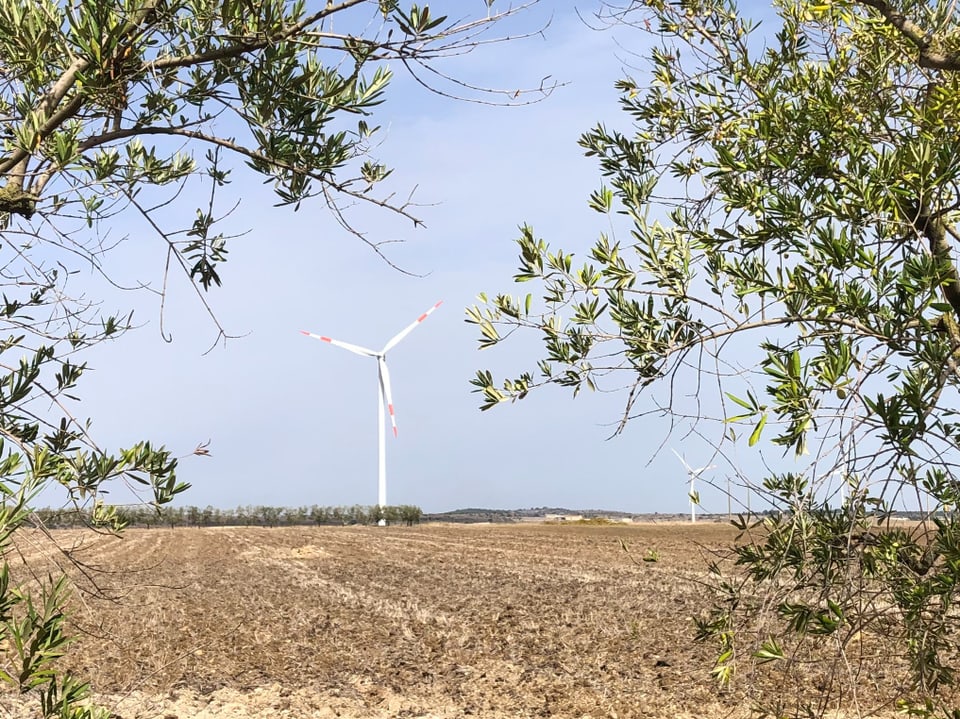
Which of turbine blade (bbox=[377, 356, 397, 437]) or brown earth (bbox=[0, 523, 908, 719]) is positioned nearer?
brown earth (bbox=[0, 523, 908, 719])

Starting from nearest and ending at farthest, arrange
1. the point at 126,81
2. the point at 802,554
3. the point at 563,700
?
the point at 126,81, the point at 802,554, the point at 563,700

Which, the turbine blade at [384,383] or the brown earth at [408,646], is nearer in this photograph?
the brown earth at [408,646]

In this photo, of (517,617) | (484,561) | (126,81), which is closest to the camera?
(126,81)

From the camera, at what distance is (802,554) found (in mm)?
3734

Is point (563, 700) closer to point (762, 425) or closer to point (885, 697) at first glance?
point (885, 697)

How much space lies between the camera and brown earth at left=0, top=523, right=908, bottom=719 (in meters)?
9.89

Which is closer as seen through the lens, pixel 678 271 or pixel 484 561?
pixel 678 271

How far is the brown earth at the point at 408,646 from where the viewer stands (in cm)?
989

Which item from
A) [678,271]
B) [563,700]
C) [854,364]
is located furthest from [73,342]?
[563,700]

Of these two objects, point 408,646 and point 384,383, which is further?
point 384,383

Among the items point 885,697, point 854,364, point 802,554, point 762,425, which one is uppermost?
point 854,364

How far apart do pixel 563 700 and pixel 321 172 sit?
793 cm

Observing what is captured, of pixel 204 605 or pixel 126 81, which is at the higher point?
pixel 126 81

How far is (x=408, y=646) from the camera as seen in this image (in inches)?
501
